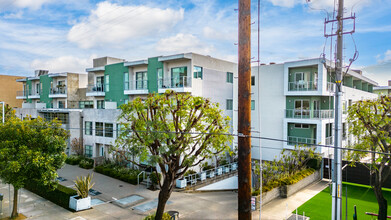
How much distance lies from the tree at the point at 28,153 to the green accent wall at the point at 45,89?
29.4 metres

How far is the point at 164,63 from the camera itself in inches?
1018

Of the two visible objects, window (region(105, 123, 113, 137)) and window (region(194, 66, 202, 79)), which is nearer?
window (region(194, 66, 202, 79))

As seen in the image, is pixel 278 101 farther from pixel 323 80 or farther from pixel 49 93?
pixel 49 93

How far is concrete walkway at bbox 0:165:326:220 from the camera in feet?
49.8

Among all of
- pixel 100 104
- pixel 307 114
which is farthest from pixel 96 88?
pixel 307 114

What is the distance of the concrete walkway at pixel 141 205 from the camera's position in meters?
15.2

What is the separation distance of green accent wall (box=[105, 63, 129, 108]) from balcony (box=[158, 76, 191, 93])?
5432 millimetres

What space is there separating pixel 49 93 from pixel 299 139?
115ft

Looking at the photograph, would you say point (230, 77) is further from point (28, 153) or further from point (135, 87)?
point (28, 153)

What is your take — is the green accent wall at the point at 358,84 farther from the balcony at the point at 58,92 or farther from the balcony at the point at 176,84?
the balcony at the point at 58,92

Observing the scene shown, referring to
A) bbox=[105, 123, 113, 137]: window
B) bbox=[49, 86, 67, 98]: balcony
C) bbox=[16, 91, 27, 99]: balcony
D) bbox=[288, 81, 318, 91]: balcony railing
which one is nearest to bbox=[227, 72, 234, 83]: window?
bbox=[288, 81, 318, 91]: balcony railing

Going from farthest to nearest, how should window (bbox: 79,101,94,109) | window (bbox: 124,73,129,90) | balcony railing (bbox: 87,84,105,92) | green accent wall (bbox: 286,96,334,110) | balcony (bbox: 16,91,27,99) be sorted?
1. balcony (bbox: 16,91,27,99)
2. window (bbox: 79,101,94,109)
3. balcony railing (bbox: 87,84,105,92)
4. window (bbox: 124,73,129,90)
5. green accent wall (bbox: 286,96,334,110)

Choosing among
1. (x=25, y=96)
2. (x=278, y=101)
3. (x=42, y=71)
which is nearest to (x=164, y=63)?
(x=278, y=101)

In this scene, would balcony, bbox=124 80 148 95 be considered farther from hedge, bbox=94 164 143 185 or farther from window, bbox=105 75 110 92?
hedge, bbox=94 164 143 185
